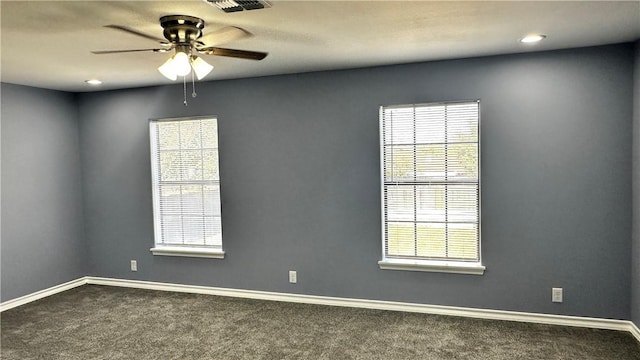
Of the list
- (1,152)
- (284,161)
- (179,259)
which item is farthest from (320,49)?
(1,152)

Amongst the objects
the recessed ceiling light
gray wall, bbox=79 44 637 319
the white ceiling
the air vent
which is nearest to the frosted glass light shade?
the white ceiling

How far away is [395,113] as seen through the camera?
4.15 metres

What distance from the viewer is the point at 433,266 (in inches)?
158

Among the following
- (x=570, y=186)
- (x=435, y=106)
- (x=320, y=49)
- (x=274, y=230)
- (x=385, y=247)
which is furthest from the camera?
(x=274, y=230)

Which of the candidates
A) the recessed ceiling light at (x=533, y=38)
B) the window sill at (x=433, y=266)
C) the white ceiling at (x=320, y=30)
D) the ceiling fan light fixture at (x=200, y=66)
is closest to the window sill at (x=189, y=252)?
the window sill at (x=433, y=266)

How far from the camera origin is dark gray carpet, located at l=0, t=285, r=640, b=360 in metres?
3.32

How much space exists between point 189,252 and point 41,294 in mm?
1677

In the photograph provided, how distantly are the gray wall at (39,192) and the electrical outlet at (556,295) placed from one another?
5.13 m

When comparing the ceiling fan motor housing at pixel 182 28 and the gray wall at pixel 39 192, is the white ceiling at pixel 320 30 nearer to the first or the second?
the ceiling fan motor housing at pixel 182 28

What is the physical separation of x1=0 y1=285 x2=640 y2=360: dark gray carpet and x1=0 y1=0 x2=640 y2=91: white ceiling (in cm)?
231

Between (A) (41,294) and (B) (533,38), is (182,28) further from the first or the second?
(A) (41,294)

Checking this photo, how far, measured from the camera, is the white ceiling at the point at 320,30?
246 cm

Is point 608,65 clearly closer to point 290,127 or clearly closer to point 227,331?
point 290,127

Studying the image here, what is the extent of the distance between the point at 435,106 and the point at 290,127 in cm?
144
